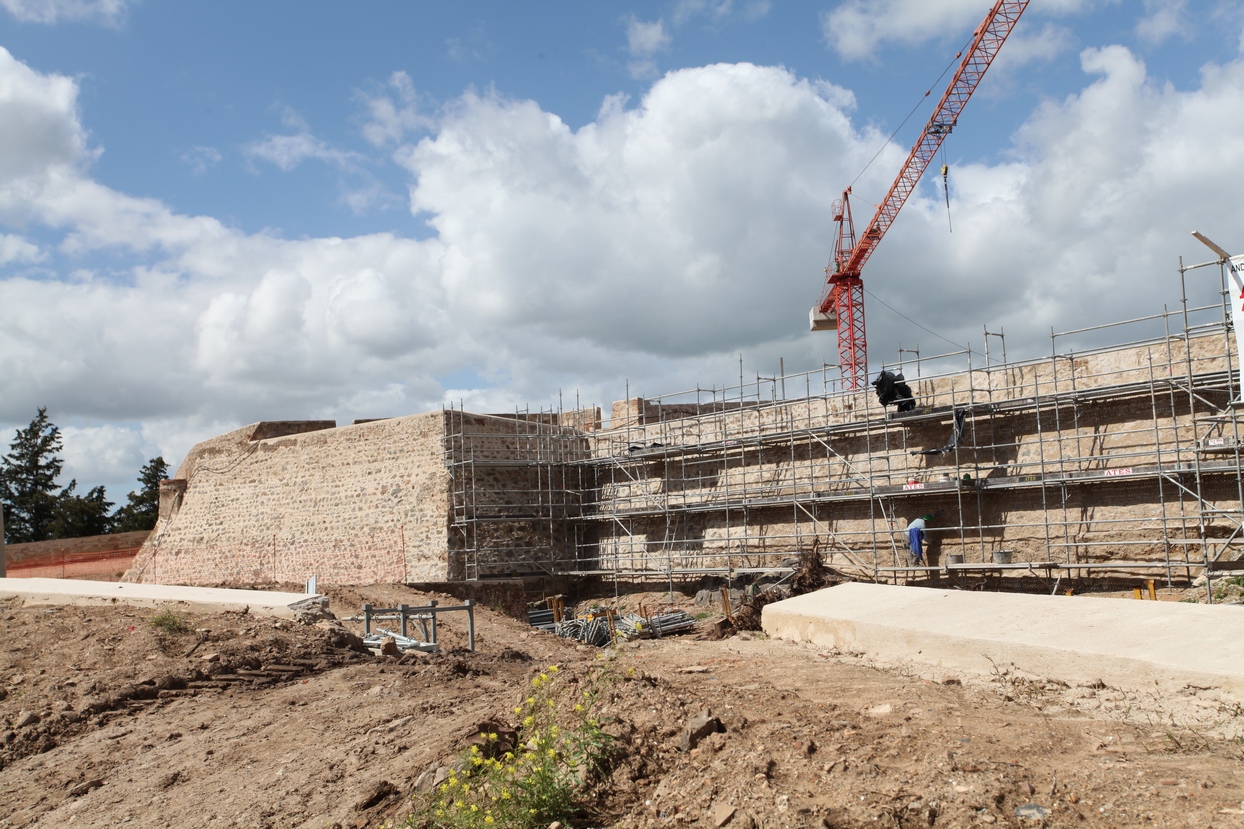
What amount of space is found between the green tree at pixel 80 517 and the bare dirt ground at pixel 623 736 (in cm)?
2717

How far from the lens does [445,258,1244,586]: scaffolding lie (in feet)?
41.5

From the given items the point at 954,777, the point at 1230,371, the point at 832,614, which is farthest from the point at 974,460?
the point at 954,777

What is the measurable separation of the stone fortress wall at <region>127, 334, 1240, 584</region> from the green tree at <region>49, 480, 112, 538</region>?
12.5 metres

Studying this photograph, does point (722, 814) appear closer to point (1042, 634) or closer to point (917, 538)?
point (1042, 634)

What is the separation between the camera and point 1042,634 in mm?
5777

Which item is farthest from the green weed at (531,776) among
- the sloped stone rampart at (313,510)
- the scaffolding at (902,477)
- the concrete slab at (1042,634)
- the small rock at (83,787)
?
the sloped stone rampart at (313,510)

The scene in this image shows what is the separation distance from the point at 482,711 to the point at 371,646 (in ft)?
12.6

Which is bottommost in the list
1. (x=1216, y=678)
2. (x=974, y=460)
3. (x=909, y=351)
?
(x=1216, y=678)

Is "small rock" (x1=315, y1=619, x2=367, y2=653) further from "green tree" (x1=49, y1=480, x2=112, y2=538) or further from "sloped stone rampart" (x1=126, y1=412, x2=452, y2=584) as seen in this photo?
"green tree" (x1=49, y1=480, x2=112, y2=538)

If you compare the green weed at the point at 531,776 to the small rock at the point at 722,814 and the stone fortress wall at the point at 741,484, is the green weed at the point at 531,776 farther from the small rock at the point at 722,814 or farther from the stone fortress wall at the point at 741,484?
the stone fortress wall at the point at 741,484

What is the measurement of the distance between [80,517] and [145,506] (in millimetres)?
2163

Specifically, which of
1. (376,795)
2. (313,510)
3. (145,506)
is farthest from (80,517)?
(376,795)

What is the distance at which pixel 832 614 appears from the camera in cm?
722

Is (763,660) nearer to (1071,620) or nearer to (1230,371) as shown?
(1071,620)
